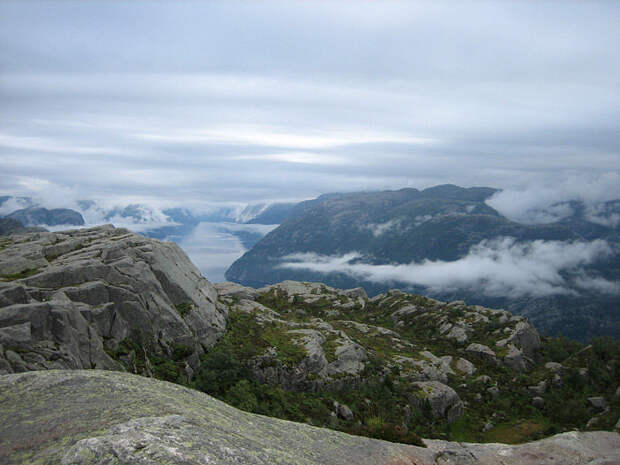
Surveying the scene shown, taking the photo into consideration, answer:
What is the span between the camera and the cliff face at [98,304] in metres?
30.0

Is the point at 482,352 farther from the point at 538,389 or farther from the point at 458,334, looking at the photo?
the point at 538,389

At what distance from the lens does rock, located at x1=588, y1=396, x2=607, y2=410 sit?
81.7 meters

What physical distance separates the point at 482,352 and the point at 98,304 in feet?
351

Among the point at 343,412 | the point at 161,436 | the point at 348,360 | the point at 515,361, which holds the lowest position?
the point at 515,361

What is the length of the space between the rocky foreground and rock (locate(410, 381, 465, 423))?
5183 cm

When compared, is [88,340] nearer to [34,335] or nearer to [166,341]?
[34,335]

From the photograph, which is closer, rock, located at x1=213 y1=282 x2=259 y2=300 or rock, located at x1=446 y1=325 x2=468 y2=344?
rock, located at x1=213 y1=282 x2=259 y2=300

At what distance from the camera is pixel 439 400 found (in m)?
70.5

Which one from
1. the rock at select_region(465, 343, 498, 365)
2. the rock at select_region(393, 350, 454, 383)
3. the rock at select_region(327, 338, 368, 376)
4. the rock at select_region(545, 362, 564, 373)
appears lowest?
the rock at select_region(545, 362, 564, 373)

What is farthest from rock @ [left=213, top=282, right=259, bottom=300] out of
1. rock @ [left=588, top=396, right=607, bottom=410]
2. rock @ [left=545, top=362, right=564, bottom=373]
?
rock @ [left=545, top=362, right=564, bottom=373]

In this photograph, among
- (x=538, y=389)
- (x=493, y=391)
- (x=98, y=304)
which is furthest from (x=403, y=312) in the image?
(x=98, y=304)

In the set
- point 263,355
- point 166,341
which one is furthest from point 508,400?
point 166,341

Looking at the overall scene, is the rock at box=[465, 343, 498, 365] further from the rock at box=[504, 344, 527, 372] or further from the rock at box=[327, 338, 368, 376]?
the rock at box=[327, 338, 368, 376]

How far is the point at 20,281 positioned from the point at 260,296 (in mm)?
85406
